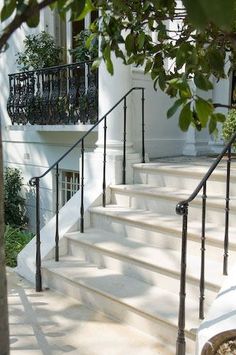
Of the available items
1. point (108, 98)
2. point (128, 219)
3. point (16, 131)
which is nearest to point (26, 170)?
point (16, 131)

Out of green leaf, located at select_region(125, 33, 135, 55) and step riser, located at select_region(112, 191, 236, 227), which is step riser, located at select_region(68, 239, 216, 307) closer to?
step riser, located at select_region(112, 191, 236, 227)

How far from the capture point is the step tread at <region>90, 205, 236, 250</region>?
13.0 ft

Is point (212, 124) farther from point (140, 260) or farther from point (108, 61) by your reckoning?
point (140, 260)

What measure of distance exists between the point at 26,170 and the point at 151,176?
11.8 feet

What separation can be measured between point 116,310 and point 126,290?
7.5 inches

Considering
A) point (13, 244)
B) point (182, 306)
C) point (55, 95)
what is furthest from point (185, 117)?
point (55, 95)

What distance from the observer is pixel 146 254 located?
417cm

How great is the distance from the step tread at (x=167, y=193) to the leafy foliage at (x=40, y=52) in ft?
10.7

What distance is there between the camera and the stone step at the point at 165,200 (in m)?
4.27

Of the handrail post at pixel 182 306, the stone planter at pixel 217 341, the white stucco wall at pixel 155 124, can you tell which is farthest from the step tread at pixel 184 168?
the stone planter at pixel 217 341

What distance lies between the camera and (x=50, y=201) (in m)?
7.80

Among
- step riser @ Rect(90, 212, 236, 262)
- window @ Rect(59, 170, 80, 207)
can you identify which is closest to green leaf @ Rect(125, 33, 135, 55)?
step riser @ Rect(90, 212, 236, 262)

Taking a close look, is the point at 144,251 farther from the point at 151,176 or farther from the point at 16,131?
the point at 16,131

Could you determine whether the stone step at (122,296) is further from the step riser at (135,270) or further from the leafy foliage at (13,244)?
the leafy foliage at (13,244)
